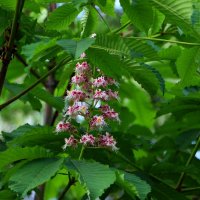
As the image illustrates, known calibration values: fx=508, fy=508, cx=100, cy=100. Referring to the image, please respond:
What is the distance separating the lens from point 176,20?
5.41 ft

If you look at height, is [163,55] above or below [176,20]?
below

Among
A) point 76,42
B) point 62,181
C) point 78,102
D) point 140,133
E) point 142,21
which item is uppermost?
point 142,21

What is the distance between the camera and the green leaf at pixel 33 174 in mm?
1554

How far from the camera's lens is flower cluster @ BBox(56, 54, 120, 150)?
187 centimetres

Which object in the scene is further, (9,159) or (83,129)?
(83,129)

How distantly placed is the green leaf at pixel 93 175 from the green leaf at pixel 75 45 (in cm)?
38

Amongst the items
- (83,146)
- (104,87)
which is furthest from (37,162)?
(104,87)

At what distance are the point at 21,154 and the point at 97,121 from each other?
0.32 metres

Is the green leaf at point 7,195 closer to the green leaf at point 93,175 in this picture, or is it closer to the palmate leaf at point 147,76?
the green leaf at point 93,175

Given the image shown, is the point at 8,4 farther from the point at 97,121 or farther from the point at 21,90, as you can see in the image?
the point at 21,90

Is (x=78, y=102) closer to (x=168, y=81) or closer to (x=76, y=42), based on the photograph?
(x=76, y=42)

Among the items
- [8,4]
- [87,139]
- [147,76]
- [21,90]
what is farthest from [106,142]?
[21,90]

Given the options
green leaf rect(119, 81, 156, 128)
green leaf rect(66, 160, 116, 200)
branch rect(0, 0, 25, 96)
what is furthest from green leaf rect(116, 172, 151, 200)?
green leaf rect(119, 81, 156, 128)

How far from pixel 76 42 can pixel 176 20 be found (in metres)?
0.33
